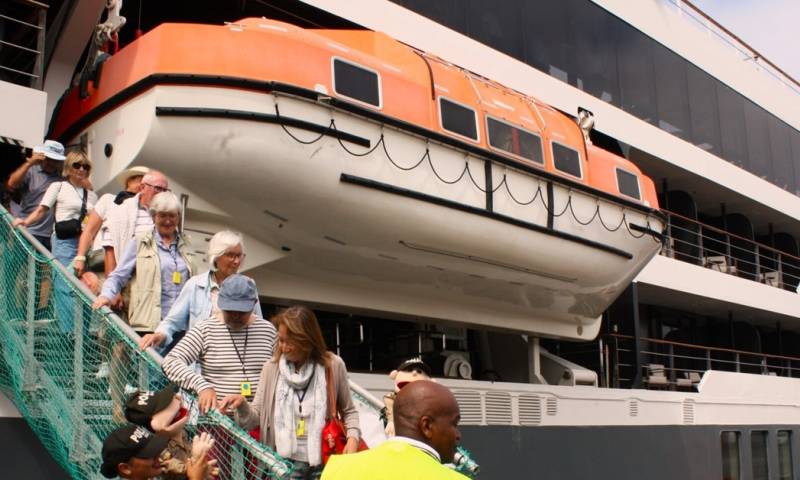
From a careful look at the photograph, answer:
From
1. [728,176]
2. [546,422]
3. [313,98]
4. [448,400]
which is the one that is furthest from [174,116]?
[728,176]

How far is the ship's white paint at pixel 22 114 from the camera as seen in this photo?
519 centimetres

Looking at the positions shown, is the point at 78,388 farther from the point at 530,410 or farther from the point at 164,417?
the point at 530,410

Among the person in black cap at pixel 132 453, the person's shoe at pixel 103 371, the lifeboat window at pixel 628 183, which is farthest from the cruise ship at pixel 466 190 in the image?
the person in black cap at pixel 132 453

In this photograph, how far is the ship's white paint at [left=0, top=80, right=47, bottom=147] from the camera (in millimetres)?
5191

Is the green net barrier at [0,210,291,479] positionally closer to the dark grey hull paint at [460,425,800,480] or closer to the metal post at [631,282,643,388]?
the dark grey hull paint at [460,425,800,480]

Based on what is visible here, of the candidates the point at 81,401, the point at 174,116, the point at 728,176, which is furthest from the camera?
the point at 728,176

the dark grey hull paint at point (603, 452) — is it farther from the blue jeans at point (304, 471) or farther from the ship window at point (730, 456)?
the blue jeans at point (304, 471)

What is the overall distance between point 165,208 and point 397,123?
2893 millimetres

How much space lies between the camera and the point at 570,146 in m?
8.45

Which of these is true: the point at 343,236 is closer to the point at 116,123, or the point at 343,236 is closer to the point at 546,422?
the point at 116,123

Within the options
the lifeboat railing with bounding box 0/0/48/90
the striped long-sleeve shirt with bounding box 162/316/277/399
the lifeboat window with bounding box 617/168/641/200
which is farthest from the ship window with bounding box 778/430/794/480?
the lifeboat railing with bounding box 0/0/48/90

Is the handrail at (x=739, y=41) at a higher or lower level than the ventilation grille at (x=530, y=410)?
higher

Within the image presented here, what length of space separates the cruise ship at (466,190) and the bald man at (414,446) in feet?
9.68

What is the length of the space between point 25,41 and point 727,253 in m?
12.8
